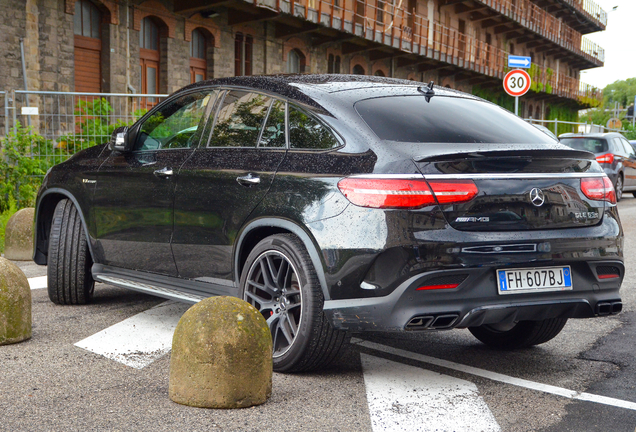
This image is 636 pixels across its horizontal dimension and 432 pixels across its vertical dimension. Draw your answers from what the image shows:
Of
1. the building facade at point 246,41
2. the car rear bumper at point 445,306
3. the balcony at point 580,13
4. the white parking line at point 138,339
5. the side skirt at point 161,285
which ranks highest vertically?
the balcony at point 580,13

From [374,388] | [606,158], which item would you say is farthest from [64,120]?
[606,158]

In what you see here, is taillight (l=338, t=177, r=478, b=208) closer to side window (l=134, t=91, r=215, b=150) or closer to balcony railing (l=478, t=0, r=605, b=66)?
side window (l=134, t=91, r=215, b=150)

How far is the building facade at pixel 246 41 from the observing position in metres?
18.8

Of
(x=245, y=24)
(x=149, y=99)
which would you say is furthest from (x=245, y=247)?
(x=245, y=24)

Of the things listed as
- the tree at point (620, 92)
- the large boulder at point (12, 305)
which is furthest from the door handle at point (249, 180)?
the tree at point (620, 92)

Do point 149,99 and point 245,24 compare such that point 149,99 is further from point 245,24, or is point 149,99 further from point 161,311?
point 245,24

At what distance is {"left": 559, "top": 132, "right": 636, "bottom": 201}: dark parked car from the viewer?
56.2 ft

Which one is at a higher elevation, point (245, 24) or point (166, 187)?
point (245, 24)

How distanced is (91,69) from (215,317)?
18.2 metres

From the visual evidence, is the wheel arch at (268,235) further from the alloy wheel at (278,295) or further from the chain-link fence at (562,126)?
the chain-link fence at (562,126)

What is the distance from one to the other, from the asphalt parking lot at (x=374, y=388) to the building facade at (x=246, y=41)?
14898 millimetres

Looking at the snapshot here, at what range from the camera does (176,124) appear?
523cm

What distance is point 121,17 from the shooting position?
2089 centimetres

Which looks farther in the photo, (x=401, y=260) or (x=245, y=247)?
(x=245, y=247)
